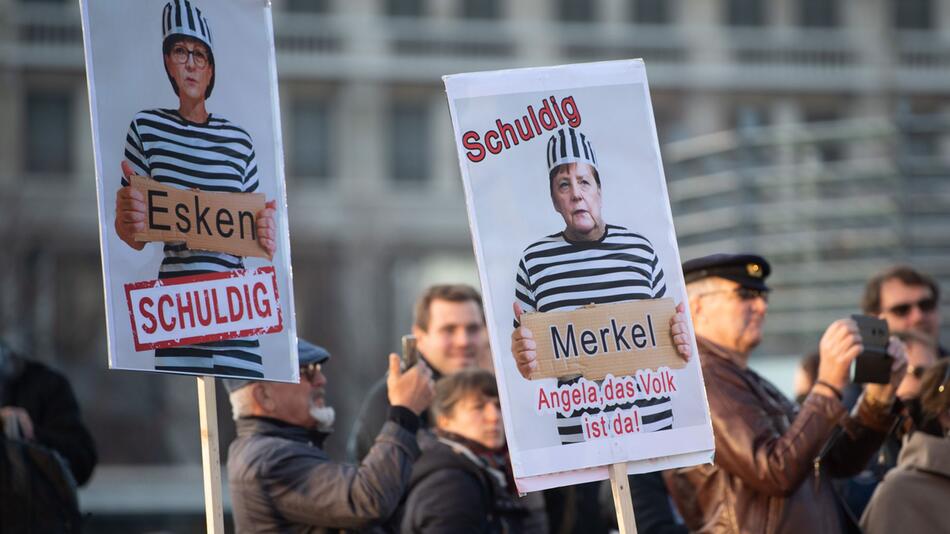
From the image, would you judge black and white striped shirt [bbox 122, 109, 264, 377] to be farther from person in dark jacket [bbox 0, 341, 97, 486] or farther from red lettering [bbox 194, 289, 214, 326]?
person in dark jacket [bbox 0, 341, 97, 486]

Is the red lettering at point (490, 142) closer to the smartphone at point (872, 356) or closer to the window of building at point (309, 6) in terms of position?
the smartphone at point (872, 356)

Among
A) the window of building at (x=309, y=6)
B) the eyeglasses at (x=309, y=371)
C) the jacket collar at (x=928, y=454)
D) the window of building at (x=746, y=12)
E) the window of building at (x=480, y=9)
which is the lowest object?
the jacket collar at (x=928, y=454)

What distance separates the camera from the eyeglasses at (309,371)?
6609mm

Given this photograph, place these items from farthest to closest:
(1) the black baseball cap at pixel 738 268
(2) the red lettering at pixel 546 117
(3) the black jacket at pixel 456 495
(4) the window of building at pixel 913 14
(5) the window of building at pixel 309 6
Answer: (4) the window of building at pixel 913 14, (5) the window of building at pixel 309 6, (3) the black jacket at pixel 456 495, (1) the black baseball cap at pixel 738 268, (2) the red lettering at pixel 546 117

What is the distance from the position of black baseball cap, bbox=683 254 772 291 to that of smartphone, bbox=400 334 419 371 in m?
1.00

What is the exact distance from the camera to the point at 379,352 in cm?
3638

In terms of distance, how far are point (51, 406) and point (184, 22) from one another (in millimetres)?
2389

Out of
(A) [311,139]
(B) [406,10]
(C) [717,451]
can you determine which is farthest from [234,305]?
(B) [406,10]

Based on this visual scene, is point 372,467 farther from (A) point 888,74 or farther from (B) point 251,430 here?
(A) point 888,74

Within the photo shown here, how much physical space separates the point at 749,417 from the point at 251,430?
1.77 metres

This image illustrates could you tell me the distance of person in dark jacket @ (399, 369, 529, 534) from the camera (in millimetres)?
6727

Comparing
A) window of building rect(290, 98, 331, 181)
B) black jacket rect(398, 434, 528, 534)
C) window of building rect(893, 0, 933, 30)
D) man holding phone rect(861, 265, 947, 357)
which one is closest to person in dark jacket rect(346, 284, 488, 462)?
black jacket rect(398, 434, 528, 534)

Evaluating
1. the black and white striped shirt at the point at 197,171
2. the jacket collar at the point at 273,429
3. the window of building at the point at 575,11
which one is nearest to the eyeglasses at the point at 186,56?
the black and white striped shirt at the point at 197,171

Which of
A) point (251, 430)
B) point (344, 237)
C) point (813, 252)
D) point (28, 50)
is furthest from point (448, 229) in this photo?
point (251, 430)
